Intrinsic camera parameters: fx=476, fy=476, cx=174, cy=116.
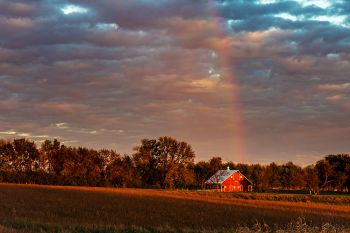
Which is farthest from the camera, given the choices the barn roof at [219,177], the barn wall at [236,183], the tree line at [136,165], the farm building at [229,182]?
the barn wall at [236,183]

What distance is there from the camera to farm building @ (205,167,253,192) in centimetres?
13212

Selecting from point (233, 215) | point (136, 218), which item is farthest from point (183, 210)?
point (136, 218)

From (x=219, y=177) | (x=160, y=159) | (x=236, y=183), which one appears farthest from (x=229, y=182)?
(x=160, y=159)

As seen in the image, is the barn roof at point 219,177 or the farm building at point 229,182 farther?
the barn roof at point 219,177

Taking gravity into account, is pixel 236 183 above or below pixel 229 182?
below

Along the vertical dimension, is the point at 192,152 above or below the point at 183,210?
above

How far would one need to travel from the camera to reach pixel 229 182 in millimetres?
134250

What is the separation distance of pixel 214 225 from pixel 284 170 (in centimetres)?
13025

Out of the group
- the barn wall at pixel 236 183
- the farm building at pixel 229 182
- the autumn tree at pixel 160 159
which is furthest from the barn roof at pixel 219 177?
the autumn tree at pixel 160 159

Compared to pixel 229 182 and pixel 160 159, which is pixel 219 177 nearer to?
pixel 229 182

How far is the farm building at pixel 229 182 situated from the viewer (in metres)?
132

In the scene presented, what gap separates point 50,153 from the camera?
133 meters

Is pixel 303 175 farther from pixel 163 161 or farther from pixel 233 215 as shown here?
pixel 233 215

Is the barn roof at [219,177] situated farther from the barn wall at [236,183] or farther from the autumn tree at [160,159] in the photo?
the autumn tree at [160,159]
